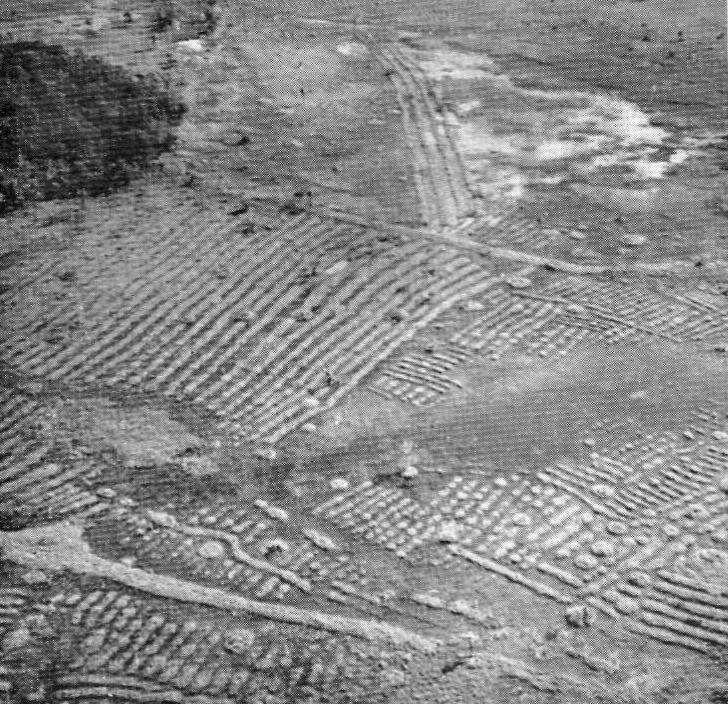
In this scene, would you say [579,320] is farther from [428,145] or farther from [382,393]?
[428,145]

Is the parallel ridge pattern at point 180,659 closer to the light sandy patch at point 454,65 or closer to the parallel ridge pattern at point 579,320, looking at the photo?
the parallel ridge pattern at point 579,320

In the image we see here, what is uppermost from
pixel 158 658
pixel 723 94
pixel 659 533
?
pixel 723 94

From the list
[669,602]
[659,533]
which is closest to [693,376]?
[659,533]

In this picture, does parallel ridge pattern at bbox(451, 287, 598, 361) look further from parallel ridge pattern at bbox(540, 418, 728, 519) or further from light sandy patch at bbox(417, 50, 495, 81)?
light sandy patch at bbox(417, 50, 495, 81)

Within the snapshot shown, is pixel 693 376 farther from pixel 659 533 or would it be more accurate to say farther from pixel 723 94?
pixel 723 94

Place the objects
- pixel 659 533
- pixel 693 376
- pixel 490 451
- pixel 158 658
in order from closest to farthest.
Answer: pixel 158 658
pixel 659 533
pixel 490 451
pixel 693 376

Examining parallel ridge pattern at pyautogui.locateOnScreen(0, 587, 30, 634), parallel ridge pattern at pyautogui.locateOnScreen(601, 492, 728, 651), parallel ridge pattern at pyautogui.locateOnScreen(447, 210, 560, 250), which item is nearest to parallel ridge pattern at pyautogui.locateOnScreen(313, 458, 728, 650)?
parallel ridge pattern at pyautogui.locateOnScreen(601, 492, 728, 651)

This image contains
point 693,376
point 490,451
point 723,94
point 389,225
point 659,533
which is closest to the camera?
point 659,533
